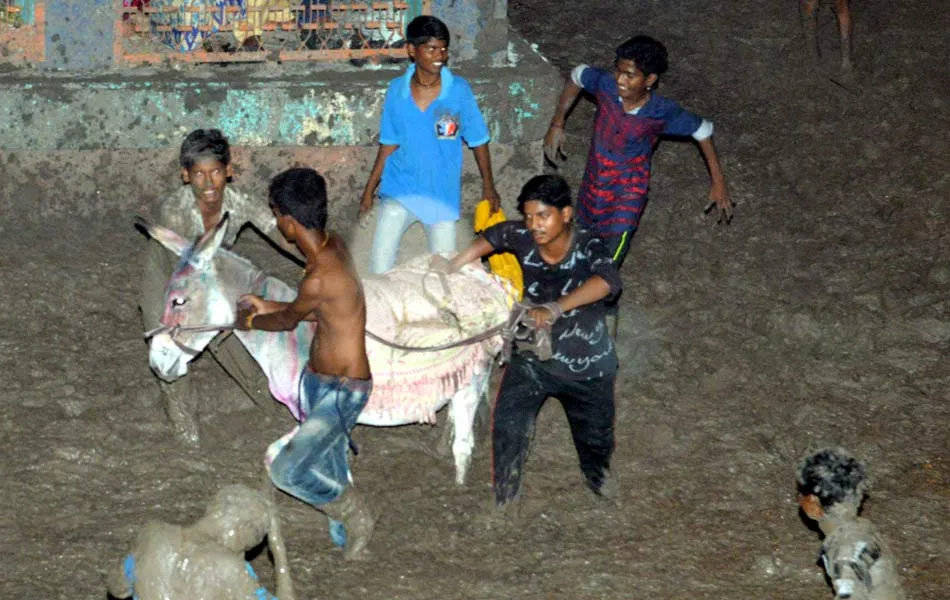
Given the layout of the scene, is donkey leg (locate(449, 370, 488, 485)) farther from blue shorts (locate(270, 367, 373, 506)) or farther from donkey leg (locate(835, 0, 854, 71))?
donkey leg (locate(835, 0, 854, 71))

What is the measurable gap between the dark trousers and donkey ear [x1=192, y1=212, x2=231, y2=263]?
1459 mm

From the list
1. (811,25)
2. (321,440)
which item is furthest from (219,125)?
(811,25)

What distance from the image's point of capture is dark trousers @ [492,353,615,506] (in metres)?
6.98

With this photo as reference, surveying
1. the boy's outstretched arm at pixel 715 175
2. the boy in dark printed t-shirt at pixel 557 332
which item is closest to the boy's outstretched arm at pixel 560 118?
the boy's outstretched arm at pixel 715 175

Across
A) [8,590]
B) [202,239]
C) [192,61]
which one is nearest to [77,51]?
[192,61]

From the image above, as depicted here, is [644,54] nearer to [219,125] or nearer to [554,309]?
[554,309]

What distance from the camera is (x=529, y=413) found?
709cm

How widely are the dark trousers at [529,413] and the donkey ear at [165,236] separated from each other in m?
1.61

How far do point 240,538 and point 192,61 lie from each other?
503 cm

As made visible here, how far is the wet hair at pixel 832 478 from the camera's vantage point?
533 centimetres

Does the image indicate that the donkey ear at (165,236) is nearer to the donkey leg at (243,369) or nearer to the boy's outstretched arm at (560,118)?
the donkey leg at (243,369)

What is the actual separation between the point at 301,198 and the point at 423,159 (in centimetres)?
195

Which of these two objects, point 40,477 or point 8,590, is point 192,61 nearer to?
point 40,477

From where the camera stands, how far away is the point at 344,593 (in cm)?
652
